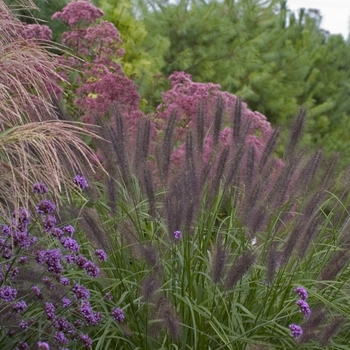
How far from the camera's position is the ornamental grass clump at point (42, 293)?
312cm

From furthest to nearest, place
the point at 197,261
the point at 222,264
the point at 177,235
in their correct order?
the point at 197,261 → the point at 177,235 → the point at 222,264

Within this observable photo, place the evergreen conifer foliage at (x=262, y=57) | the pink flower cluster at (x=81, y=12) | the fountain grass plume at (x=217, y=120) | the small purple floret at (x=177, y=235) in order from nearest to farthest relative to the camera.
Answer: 1. the small purple floret at (x=177, y=235)
2. the fountain grass plume at (x=217, y=120)
3. the pink flower cluster at (x=81, y=12)
4. the evergreen conifer foliage at (x=262, y=57)

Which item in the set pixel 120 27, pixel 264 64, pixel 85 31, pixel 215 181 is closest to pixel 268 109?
pixel 264 64

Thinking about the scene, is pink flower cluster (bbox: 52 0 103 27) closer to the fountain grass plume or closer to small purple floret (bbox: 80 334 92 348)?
the fountain grass plume

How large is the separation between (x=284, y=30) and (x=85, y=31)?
448 cm

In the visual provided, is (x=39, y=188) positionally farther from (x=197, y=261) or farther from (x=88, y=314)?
(x=197, y=261)

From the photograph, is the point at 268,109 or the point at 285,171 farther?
the point at 268,109

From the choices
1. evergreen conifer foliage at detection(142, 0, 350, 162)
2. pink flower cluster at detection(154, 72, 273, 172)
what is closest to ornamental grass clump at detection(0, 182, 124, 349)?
pink flower cluster at detection(154, 72, 273, 172)

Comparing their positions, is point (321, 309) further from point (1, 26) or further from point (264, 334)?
point (1, 26)

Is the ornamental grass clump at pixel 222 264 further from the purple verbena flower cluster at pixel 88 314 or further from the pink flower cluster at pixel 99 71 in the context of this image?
the pink flower cluster at pixel 99 71

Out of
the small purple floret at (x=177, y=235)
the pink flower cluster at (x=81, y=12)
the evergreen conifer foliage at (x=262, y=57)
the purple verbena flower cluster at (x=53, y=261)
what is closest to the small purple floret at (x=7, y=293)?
the purple verbena flower cluster at (x=53, y=261)

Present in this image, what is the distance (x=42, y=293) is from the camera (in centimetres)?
325

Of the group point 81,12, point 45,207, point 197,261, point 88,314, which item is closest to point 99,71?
point 81,12

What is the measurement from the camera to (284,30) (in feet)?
33.5
